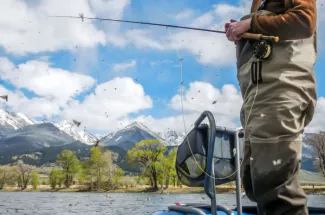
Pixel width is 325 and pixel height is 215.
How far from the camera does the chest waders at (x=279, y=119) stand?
247cm

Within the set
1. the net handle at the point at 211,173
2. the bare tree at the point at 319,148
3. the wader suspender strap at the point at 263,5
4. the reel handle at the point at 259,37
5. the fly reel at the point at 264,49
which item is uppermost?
the bare tree at the point at 319,148

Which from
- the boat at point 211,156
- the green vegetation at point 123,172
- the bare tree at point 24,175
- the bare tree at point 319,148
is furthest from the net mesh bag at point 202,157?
the bare tree at point 24,175

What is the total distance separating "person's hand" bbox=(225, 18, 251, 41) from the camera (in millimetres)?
2771

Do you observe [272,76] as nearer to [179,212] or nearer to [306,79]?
[306,79]

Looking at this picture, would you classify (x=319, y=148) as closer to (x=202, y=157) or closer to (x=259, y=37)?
(x=202, y=157)

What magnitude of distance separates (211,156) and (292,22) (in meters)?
1.06

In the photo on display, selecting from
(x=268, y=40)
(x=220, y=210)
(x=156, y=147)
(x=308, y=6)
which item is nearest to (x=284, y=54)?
(x=268, y=40)

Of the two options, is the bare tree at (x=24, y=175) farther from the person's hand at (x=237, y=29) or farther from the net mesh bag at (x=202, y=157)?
the person's hand at (x=237, y=29)

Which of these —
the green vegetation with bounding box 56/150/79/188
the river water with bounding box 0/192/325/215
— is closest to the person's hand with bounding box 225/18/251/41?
the river water with bounding box 0/192/325/215

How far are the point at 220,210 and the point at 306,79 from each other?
1.31 m

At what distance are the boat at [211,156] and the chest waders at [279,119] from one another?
0.99 ft

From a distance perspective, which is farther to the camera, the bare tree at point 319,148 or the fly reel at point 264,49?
the bare tree at point 319,148

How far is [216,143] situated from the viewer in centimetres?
310

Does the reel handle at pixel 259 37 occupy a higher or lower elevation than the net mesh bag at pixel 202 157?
higher
